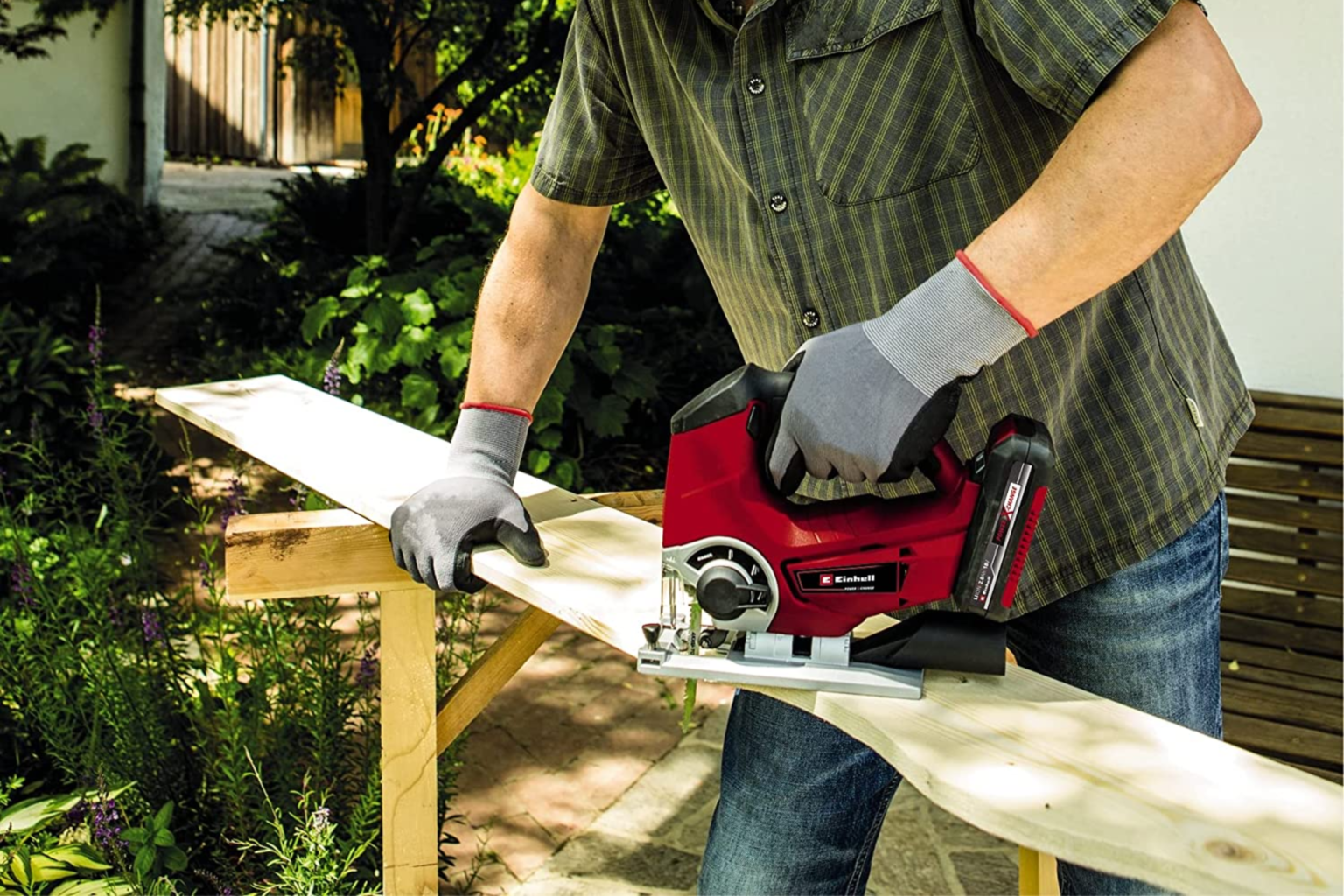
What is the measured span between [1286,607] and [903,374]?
9.28ft

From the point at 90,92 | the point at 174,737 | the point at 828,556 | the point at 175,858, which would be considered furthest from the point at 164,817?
A: the point at 90,92

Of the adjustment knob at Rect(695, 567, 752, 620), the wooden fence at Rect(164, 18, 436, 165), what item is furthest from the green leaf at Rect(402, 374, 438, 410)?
the wooden fence at Rect(164, 18, 436, 165)

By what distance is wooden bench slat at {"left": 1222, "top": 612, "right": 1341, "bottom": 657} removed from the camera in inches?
141

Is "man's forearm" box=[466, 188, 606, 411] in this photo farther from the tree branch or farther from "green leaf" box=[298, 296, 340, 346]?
the tree branch

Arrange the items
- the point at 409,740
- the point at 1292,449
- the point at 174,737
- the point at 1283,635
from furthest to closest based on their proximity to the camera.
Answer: the point at 1292,449, the point at 1283,635, the point at 174,737, the point at 409,740

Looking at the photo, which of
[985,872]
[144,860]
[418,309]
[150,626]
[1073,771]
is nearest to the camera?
[1073,771]

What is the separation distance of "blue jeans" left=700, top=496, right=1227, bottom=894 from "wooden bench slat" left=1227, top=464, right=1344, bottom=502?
212 cm

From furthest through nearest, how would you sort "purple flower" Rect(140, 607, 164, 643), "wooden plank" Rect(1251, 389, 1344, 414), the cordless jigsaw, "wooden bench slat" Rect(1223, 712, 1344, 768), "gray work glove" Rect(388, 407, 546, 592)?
1. "wooden plank" Rect(1251, 389, 1344, 414)
2. "wooden bench slat" Rect(1223, 712, 1344, 768)
3. "purple flower" Rect(140, 607, 164, 643)
4. "gray work glove" Rect(388, 407, 546, 592)
5. the cordless jigsaw

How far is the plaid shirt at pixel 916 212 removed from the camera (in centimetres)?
152

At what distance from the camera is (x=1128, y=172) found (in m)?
1.27

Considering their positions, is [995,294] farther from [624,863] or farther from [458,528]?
[624,863]

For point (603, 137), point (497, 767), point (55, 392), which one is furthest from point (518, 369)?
point (55, 392)

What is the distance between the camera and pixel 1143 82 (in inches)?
49.8

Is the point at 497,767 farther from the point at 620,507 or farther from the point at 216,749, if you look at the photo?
the point at 620,507
